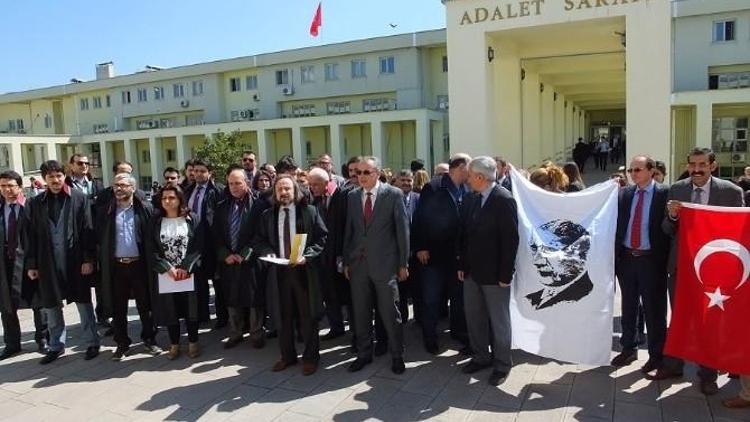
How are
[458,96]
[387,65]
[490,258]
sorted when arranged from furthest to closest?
[387,65], [458,96], [490,258]

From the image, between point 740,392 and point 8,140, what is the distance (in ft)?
148

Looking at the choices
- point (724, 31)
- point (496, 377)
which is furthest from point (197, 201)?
point (724, 31)

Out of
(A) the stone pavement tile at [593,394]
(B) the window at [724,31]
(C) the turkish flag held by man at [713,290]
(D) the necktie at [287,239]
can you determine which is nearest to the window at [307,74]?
(B) the window at [724,31]

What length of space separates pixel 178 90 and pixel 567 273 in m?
41.2

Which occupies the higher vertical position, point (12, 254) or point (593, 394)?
point (12, 254)

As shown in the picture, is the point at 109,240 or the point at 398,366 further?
the point at 109,240

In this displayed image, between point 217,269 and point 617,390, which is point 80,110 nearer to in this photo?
point 217,269

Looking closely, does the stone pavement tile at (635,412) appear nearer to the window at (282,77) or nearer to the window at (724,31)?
the window at (724,31)

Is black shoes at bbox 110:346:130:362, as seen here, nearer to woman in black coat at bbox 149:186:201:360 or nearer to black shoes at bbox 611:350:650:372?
woman in black coat at bbox 149:186:201:360

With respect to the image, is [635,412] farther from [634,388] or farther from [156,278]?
[156,278]

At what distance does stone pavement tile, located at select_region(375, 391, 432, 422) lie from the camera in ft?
13.1

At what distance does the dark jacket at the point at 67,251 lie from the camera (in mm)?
5391

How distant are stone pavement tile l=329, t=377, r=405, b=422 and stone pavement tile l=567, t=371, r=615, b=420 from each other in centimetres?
136

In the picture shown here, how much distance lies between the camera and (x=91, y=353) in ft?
18.1
